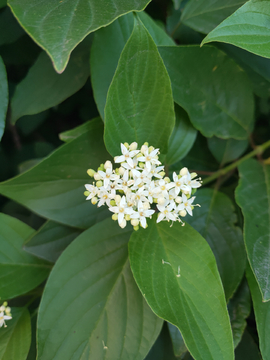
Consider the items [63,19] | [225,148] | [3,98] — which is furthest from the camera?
[225,148]

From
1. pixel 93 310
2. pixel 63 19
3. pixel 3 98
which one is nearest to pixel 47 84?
pixel 3 98

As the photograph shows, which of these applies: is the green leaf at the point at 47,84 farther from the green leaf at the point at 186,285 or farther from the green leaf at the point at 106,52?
the green leaf at the point at 186,285

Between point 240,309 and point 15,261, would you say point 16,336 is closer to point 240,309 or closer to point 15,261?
point 15,261

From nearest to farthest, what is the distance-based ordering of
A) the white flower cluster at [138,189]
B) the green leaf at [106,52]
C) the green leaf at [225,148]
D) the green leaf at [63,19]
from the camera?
the green leaf at [63,19] < the white flower cluster at [138,189] < the green leaf at [106,52] < the green leaf at [225,148]

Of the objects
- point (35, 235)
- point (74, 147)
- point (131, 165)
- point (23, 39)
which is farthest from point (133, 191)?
point (23, 39)

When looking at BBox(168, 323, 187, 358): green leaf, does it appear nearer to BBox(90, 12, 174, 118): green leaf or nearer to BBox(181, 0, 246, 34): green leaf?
BBox(90, 12, 174, 118): green leaf

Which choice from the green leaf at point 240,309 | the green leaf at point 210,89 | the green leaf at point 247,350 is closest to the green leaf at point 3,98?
the green leaf at point 210,89
